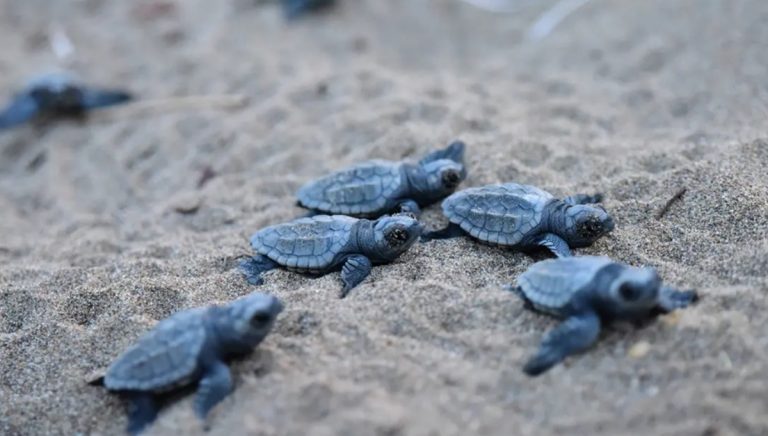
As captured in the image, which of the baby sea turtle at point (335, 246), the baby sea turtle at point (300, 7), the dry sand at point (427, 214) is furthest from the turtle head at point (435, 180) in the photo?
the baby sea turtle at point (300, 7)

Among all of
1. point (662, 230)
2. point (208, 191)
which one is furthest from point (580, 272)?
point (208, 191)

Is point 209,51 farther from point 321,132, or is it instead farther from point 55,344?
point 55,344

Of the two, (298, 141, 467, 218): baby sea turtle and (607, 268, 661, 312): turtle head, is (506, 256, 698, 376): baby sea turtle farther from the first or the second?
(298, 141, 467, 218): baby sea turtle

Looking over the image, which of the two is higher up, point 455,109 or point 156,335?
point 455,109

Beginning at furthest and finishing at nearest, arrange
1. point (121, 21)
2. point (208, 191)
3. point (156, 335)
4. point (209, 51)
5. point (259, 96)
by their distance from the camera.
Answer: point (121, 21)
point (209, 51)
point (259, 96)
point (208, 191)
point (156, 335)

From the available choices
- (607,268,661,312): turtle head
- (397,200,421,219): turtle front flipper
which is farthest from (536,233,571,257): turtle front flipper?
(397,200,421,219): turtle front flipper

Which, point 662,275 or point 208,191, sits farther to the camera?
point 208,191

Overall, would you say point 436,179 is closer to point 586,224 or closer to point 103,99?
point 586,224
